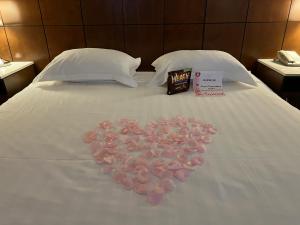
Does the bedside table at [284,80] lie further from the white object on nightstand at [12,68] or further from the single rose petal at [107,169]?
the white object on nightstand at [12,68]

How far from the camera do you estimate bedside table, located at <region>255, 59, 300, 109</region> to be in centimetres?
184

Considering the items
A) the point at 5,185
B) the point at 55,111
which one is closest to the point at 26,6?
the point at 55,111

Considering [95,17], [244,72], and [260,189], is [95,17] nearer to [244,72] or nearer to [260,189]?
[244,72]

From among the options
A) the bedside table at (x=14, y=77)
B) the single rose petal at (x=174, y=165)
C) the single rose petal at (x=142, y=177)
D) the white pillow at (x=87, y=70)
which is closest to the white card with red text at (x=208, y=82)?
the white pillow at (x=87, y=70)

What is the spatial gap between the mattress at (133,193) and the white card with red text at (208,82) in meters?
0.13

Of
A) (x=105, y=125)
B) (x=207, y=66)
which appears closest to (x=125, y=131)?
(x=105, y=125)

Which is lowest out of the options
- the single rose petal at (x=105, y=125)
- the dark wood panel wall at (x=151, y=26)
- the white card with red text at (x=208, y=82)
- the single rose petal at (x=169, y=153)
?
the single rose petal at (x=169, y=153)

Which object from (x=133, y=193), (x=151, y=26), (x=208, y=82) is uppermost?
(x=151, y=26)

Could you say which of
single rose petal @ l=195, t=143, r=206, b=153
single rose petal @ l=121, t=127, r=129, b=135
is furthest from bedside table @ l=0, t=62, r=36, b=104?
single rose petal @ l=195, t=143, r=206, b=153

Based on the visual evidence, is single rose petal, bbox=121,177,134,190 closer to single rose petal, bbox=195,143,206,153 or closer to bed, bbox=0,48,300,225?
bed, bbox=0,48,300,225

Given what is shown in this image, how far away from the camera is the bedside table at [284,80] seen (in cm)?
184

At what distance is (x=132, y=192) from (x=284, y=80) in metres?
1.62

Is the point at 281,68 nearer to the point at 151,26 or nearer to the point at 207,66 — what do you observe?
the point at 207,66

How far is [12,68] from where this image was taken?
2062mm
